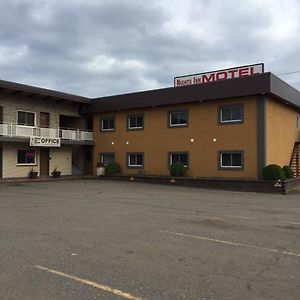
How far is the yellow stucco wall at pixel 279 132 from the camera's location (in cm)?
2586

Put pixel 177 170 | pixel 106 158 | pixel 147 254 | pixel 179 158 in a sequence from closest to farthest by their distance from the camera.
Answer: pixel 147 254 < pixel 177 170 < pixel 179 158 < pixel 106 158

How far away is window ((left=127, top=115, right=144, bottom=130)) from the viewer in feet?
103

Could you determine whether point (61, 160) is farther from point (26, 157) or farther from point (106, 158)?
point (106, 158)

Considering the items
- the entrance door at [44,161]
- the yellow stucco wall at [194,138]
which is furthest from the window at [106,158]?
the entrance door at [44,161]

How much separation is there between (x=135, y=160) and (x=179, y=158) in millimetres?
4101

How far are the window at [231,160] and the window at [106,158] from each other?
9813 millimetres

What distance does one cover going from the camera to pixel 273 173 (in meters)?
23.6

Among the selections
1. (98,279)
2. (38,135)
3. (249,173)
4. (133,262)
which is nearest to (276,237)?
(133,262)

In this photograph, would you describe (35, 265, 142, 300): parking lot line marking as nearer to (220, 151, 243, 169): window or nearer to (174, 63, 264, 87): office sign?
(220, 151, 243, 169): window

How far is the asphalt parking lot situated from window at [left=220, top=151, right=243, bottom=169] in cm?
1238

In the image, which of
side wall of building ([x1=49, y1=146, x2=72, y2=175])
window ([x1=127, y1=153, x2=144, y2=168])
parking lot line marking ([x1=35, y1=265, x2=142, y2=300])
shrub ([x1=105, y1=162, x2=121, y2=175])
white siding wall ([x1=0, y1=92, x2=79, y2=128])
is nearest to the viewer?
parking lot line marking ([x1=35, y1=265, x2=142, y2=300])

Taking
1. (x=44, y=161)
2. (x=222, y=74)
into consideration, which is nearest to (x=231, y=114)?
(x=222, y=74)

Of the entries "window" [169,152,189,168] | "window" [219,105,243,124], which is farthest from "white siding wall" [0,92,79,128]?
"window" [219,105,243,124]

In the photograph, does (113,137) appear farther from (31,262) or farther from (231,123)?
(31,262)
